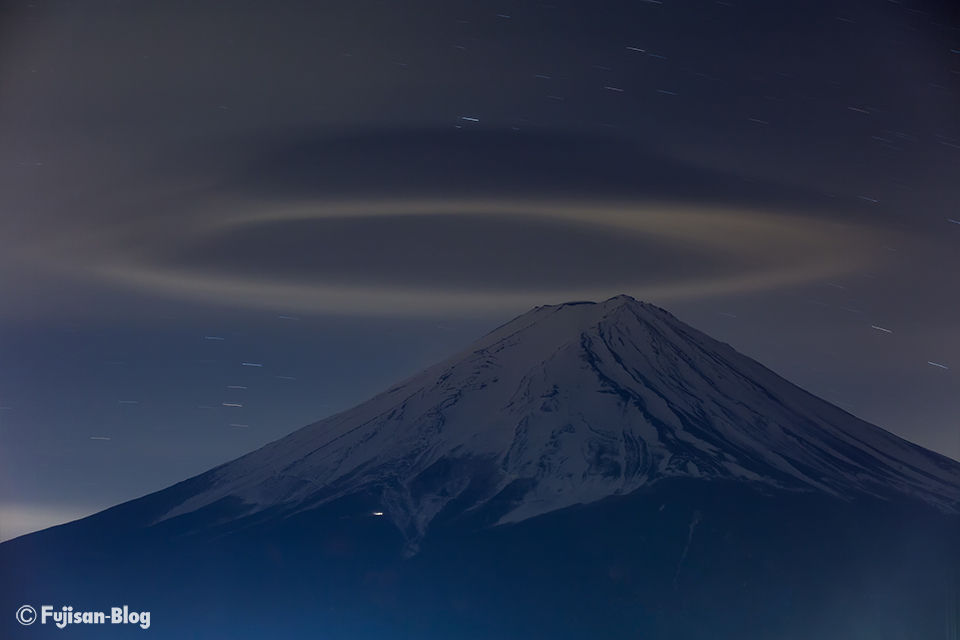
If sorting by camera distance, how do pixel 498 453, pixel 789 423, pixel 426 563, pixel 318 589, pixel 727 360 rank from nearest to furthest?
pixel 318 589, pixel 426 563, pixel 498 453, pixel 789 423, pixel 727 360

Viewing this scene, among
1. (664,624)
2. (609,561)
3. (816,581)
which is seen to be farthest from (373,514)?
(816,581)

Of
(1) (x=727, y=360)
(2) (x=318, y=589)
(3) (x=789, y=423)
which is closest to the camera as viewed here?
(2) (x=318, y=589)

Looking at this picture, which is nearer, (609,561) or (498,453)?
(609,561)

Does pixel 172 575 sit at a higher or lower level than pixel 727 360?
lower

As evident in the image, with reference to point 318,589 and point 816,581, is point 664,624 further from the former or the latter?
point 318,589

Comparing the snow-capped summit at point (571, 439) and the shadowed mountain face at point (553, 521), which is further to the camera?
the snow-capped summit at point (571, 439)
